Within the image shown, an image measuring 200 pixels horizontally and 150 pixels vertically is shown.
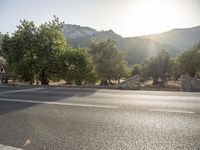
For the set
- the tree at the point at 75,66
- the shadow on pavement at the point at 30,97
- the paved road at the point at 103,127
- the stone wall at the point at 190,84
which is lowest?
the paved road at the point at 103,127

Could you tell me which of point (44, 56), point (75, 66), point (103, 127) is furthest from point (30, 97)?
point (75, 66)

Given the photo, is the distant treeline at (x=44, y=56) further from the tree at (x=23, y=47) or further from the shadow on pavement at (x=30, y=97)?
the shadow on pavement at (x=30, y=97)

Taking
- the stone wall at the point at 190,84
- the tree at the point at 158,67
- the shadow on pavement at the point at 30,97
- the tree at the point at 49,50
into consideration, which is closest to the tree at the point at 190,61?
the tree at the point at 158,67

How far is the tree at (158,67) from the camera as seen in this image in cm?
5019

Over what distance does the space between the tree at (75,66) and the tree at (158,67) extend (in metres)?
26.9

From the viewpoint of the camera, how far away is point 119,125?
18.5 ft

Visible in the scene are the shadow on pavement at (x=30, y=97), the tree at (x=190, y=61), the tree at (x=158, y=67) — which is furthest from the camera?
the tree at (x=158, y=67)

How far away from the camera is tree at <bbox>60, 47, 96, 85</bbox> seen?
984 inches

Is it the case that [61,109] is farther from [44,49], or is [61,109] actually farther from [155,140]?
[44,49]

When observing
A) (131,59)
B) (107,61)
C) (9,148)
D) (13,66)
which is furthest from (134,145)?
(131,59)

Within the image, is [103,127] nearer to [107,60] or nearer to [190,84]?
[190,84]

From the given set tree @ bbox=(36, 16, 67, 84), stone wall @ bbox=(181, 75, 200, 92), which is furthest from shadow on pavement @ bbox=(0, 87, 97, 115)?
tree @ bbox=(36, 16, 67, 84)

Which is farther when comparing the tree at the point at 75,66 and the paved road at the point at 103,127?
the tree at the point at 75,66

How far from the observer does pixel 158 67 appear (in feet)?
165
